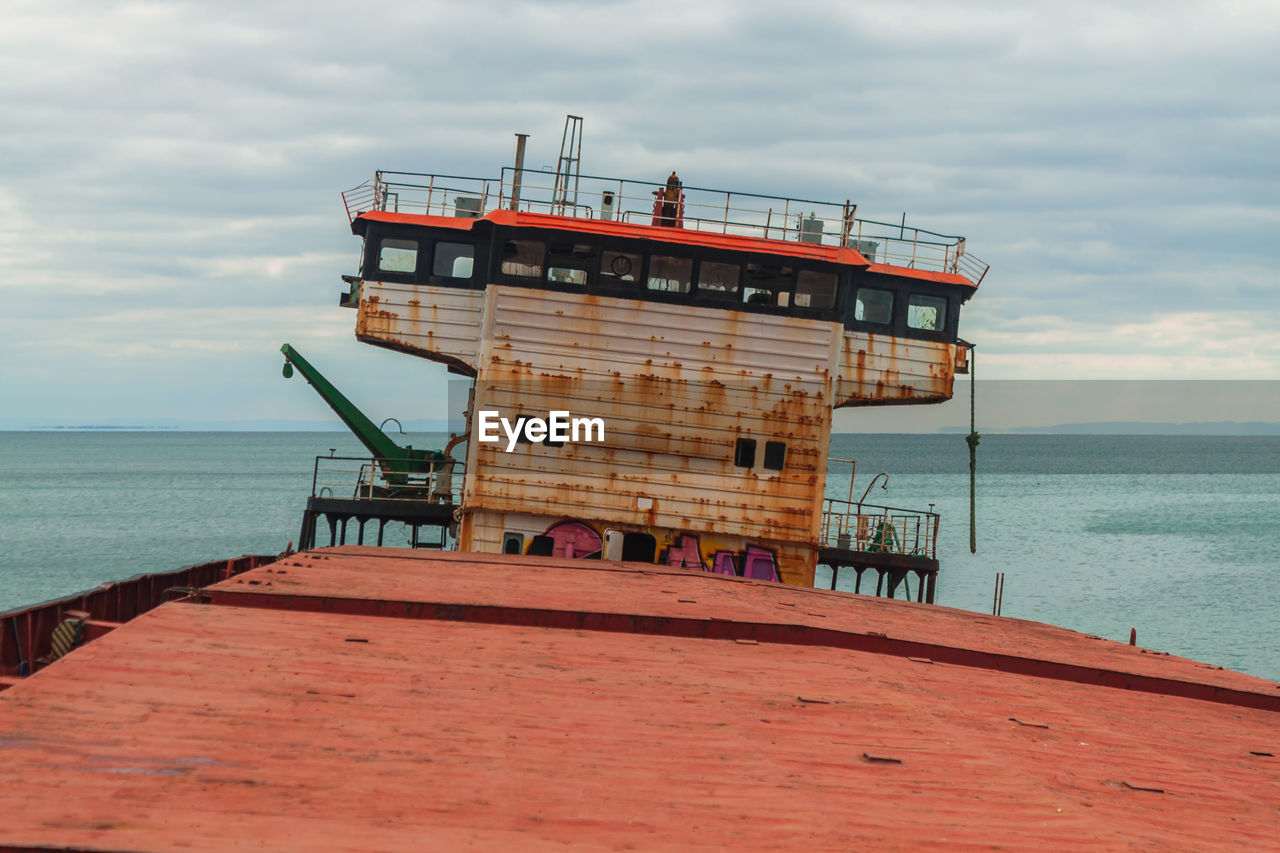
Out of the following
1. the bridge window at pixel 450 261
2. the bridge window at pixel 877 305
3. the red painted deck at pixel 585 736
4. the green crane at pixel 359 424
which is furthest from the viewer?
the green crane at pixel 359 424

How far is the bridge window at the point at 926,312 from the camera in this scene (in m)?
21.6

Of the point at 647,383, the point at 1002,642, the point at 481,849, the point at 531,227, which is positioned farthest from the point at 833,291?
the point at 481,849

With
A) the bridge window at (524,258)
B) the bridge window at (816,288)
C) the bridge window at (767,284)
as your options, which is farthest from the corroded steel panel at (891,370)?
the bridge window at (524,258)

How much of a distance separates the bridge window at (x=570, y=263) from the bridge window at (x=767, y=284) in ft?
9.81

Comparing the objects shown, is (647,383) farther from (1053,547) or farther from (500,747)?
(1053,547)

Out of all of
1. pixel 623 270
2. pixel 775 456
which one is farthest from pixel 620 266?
A: pixel 775 456

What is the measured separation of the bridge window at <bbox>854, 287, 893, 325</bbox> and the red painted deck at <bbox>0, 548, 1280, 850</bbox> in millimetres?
10115

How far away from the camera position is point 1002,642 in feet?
45.8

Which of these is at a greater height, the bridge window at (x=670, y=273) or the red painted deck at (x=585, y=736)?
the bridge window at (x=670, y=273)

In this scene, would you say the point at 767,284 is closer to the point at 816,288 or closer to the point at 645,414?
the point at 816,288

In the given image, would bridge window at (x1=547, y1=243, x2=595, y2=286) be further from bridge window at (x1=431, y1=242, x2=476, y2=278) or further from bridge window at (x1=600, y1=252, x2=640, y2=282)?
bridge window at (x1=431, y1=242, x2=476, y2=278)

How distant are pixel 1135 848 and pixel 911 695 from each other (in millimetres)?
3626

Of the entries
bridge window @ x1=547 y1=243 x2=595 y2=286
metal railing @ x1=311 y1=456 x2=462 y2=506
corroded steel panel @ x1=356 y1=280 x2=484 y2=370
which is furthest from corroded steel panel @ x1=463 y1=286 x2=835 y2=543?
metal railing @ x1=311 y1=456 x2=462 y2=506

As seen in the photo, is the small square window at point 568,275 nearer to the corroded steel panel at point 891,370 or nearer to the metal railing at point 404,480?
the metal railing at point 404,480
